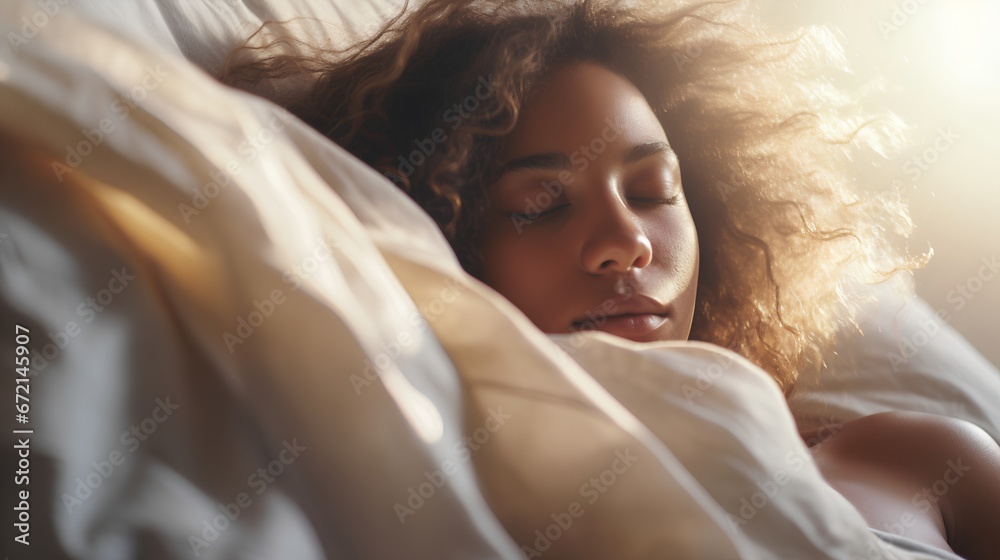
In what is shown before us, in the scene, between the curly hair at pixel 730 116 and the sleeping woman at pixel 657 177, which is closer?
the sleeping woman at pixel 657 177

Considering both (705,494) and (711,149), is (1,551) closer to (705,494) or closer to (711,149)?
(705,494)

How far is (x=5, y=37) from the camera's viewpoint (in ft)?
1.25

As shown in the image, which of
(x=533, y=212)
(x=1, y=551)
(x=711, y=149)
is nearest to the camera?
(x=1, y=551)

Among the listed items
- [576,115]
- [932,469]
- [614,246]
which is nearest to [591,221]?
[614,246]

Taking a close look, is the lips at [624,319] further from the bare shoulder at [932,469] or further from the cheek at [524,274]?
the bare shoulder at [932,469]

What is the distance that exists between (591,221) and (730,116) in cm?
46

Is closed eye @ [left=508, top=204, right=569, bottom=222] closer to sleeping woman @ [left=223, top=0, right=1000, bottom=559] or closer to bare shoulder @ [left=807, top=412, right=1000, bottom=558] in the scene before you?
sleeping woman @ [left=223, top=0, right=1000, bottom=559]

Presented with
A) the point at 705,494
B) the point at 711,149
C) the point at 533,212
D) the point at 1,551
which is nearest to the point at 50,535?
the point at 1,551

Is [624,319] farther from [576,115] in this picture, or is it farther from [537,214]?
[576,115]

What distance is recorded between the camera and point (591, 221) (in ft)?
2.62

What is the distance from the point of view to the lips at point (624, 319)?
0.78 meters

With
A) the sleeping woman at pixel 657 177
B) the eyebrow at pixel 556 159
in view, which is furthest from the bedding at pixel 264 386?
the eyebrow at pixel 556 159

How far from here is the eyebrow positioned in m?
0.84

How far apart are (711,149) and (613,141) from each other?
34cm
